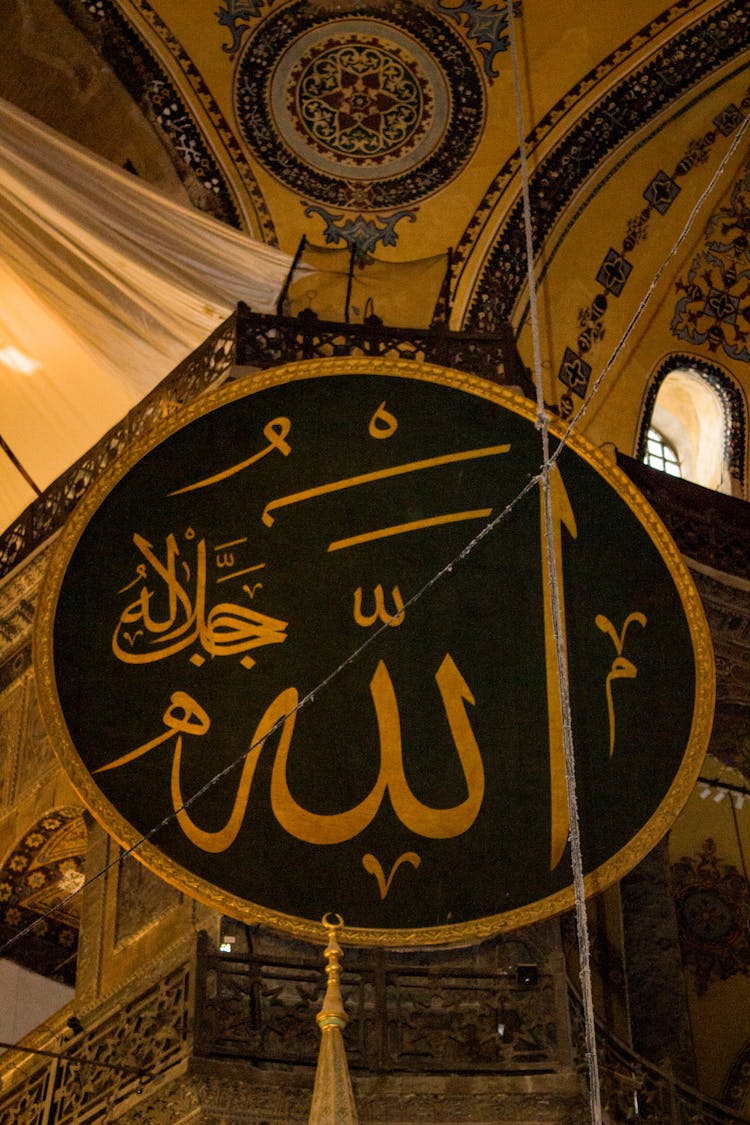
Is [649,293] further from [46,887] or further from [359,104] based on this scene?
[46,887]

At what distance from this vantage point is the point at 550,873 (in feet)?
18.2

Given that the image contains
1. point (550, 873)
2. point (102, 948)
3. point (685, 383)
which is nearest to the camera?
point (550, 873)

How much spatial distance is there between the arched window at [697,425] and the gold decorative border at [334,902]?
1.90 meters

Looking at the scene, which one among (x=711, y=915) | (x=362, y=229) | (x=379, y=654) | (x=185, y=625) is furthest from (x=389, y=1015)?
(x=362, y=229)

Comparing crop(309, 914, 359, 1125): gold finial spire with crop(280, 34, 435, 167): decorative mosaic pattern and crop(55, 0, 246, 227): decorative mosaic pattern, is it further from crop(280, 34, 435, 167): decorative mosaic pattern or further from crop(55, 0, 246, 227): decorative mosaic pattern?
crop(280, 34, 435, 167): decorative mosaic pattern

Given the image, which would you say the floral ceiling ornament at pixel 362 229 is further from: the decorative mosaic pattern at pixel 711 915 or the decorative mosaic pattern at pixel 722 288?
the decorative mosaic pattern at pixel 711 915

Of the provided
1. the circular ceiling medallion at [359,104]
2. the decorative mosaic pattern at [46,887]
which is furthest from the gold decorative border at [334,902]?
the circular ceiling medallion at [359,104]

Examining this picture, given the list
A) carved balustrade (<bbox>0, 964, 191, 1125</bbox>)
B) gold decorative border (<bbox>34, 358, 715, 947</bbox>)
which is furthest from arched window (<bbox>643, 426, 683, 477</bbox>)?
carved balustrade (<bbox>0, 964, 191, 1125</bbox>)

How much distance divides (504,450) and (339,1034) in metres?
2.31

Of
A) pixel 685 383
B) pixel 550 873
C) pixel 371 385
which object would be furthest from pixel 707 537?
pixel 550 873

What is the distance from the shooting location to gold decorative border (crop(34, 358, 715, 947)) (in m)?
5.40

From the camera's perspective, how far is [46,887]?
23.5ft

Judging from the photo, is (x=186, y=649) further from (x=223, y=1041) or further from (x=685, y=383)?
(x=685, y=383)

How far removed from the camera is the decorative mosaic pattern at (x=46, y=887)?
6809 millimetres
